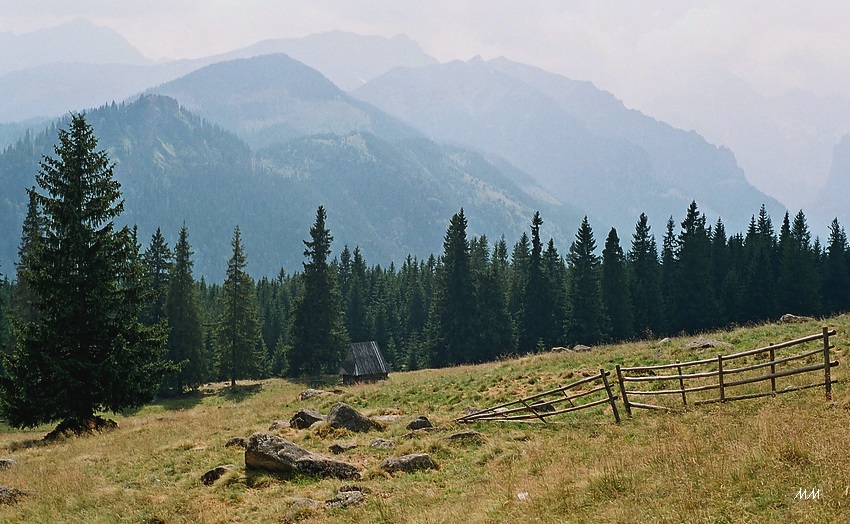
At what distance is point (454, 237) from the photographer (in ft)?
236

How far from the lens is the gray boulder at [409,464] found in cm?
1437

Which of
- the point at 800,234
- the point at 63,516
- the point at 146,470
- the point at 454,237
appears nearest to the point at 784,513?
the point at 63,516

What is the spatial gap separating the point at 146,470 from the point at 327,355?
48.2 m

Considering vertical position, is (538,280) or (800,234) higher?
(800,234)

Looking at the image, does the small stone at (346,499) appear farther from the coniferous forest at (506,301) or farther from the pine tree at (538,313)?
the pine tree at (538,313)

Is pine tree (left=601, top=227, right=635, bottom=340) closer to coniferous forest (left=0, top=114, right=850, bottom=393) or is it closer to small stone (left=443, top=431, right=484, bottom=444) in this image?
coniferous forest (left=0, top=114, right=850, bottom=393)

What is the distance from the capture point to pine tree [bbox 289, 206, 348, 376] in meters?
64.9

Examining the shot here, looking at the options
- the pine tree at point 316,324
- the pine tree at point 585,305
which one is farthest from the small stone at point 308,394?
the pine tree at point 585,305

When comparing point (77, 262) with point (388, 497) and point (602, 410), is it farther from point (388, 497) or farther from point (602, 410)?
point (602, 410)

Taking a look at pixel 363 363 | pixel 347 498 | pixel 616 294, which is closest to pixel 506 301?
pixel 616 294

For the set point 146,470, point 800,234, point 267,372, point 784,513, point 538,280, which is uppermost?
point 800,234

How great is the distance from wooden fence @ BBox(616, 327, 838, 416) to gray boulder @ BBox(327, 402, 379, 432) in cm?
847

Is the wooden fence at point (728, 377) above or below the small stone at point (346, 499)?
above

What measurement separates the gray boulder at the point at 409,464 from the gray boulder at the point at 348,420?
5049mm
